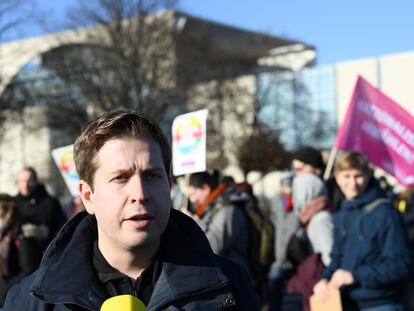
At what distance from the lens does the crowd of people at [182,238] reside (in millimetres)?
2445

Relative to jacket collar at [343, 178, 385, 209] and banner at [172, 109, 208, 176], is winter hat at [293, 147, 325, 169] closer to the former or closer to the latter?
banner at [172, 109, 208, 176]

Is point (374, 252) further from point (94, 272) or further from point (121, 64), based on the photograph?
point (121, 64)

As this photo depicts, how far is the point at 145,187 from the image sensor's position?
2.43 m

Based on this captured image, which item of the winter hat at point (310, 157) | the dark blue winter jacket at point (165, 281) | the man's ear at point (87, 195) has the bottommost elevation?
the dark blue winter jacket at point (165, 281)

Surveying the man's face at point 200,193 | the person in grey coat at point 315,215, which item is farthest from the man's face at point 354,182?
the man's face at point 200,193

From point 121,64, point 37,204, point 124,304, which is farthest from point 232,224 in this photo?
point 121,64

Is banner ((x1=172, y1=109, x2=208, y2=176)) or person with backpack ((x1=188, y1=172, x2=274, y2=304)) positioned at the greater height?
banner ((x1=172, y1=109, x2=208, y2=176))

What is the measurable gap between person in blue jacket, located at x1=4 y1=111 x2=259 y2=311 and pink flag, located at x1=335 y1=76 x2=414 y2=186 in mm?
5229

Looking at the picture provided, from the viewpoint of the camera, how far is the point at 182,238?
2627mm

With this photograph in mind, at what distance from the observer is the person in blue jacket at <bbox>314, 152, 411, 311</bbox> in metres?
5.21

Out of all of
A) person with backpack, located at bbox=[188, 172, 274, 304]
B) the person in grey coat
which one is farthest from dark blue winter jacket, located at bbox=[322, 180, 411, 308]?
person with backpack, located at bbox=[188, 172, 274, 304]

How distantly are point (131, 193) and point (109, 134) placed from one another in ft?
0.64

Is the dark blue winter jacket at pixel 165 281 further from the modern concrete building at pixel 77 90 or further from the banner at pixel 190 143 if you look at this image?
the modern concrete building at pixel 77 90

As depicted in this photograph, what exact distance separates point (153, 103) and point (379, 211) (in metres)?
32.4
